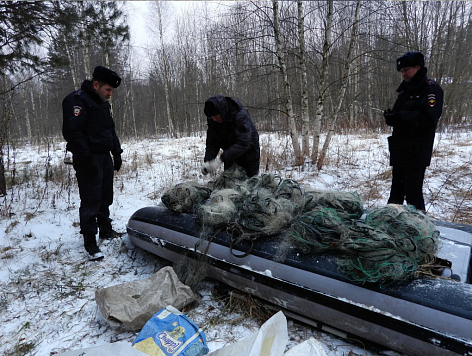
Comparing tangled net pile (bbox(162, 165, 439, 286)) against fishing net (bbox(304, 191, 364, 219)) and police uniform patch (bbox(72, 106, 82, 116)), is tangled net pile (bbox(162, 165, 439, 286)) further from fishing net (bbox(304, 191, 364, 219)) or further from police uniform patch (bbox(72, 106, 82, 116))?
police uniform patch (bbox(72, 106, 82, 116))

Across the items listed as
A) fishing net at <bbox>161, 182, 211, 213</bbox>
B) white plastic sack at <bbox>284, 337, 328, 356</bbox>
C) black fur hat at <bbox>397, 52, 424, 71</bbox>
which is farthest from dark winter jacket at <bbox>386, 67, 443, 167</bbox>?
white plastic sack at <bbox>284, 337, 328, 356</bbox>

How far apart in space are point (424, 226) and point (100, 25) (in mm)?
5891

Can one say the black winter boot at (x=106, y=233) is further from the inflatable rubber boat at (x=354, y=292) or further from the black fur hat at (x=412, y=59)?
the black fur hat at (x=412, y=59)

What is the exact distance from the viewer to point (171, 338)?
177 centimetres

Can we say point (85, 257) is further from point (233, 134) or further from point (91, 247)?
point (233, 134)

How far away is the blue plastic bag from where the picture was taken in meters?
1.72

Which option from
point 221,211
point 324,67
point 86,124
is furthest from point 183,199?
point 324,67

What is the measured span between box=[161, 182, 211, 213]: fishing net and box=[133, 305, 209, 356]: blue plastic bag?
1293 mm

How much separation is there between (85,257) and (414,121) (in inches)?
168

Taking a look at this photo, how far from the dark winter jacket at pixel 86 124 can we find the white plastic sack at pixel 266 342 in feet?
8.32

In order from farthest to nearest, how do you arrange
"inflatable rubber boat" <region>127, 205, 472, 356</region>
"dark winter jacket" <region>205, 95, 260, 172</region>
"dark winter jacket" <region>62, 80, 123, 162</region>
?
"dark winter jacket" <region>205, 95, 260, 172</region>
"dark winter jacket" <region>62, 80, 123, 162</region>
"inflatable rubber boat" <region>127, 205, 472, 356</region>

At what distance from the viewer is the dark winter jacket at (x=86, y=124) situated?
9.84ft

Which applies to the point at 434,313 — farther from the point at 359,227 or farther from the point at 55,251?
the point at 55,251

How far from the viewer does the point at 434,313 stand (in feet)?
5.25
